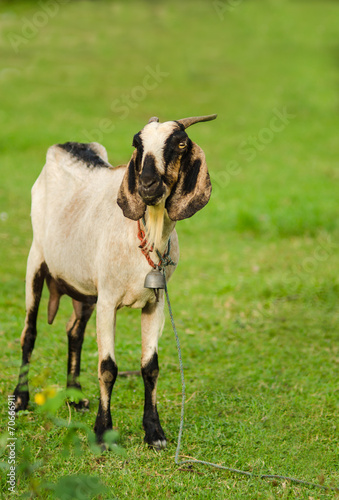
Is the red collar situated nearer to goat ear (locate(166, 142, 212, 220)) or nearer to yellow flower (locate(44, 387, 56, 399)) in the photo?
goat ear (locate(166, 142, 212, 220))

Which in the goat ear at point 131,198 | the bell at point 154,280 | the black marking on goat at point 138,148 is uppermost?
the black marking on goat at point 138,148

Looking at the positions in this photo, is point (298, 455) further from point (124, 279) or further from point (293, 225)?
point (293, 225)

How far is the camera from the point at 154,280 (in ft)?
14.5

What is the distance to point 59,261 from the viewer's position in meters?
5.18

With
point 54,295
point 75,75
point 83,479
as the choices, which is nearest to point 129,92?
point 75,75

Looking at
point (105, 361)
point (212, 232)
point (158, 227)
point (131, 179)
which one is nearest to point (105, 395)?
point (105, 361)

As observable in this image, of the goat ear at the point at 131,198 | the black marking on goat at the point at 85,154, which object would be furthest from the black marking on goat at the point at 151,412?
the black marking on goat at the point at 85,154

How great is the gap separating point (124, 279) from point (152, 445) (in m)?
1.19

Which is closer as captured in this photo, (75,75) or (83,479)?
(83,479)

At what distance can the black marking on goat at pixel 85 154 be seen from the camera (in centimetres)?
552

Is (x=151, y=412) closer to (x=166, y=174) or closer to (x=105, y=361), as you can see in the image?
(x=105, y=361)

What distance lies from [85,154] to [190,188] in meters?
1.70

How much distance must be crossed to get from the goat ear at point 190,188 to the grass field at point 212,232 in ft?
4.45

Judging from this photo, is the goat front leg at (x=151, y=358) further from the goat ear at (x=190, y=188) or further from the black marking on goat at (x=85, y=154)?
the black marking on goat at (x=85, y=154)
